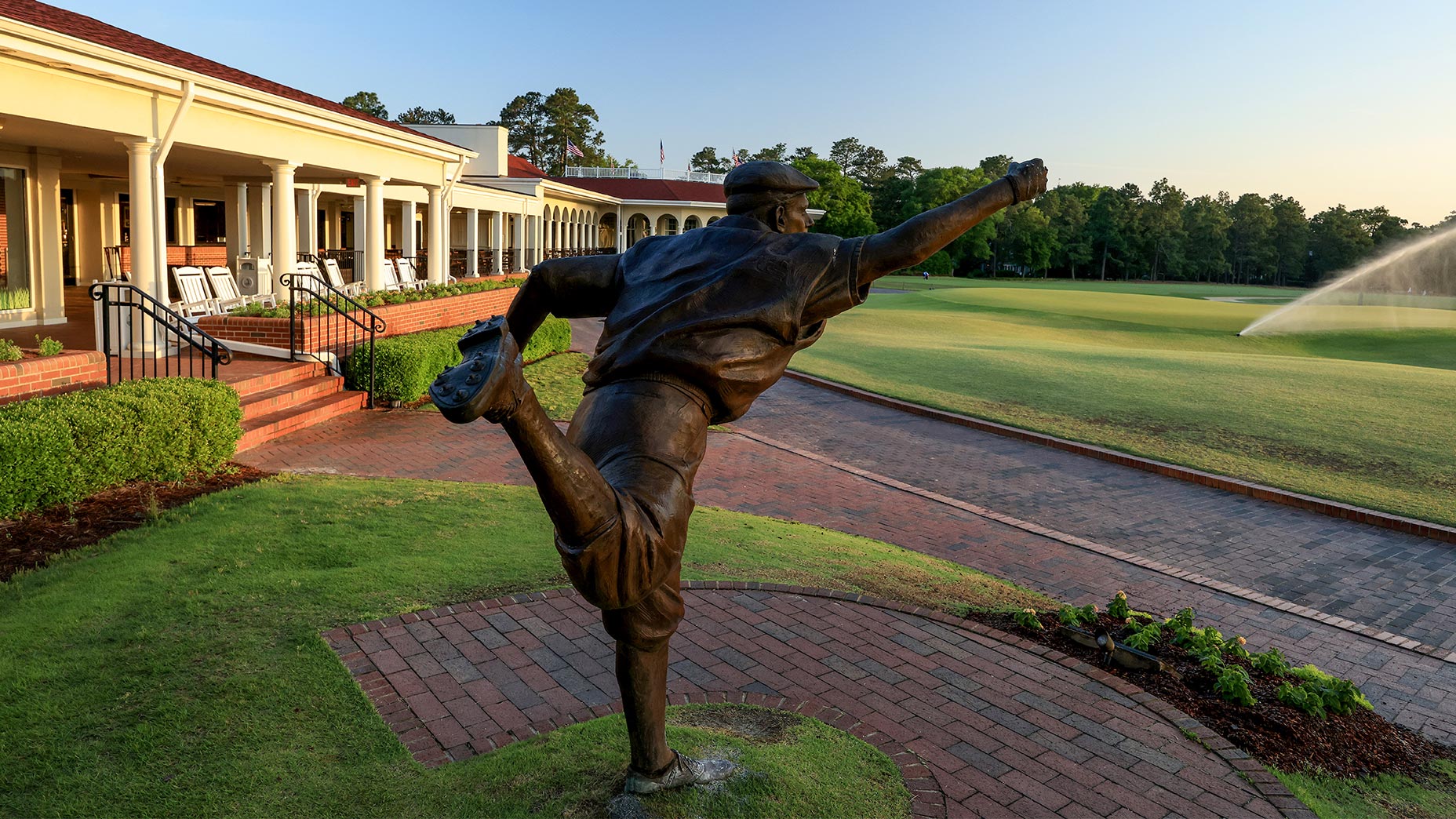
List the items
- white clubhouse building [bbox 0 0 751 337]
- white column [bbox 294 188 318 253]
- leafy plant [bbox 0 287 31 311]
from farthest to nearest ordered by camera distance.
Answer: white column [bbox 294 188 318 253] → leafy plant [bbox 0 287 31 311] → white clubhouse building [bbox 0 0 751 337]


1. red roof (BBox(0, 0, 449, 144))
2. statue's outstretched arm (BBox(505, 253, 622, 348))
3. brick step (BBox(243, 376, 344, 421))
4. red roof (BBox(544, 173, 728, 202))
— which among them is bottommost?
brick step (BBox(243, 376, 344, 421))

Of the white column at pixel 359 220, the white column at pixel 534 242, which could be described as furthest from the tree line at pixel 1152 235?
the white column at pixel 359 220

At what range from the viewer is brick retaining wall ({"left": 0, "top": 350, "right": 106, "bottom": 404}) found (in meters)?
8.30

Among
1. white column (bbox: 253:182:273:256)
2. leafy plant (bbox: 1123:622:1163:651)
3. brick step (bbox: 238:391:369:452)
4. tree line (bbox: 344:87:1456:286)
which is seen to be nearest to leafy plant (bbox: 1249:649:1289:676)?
leafy plant (bbox: 1123:622:1163:651)

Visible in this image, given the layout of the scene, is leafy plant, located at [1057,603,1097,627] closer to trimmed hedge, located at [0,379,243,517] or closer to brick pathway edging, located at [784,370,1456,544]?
brick pathway edging, located at [784,370,1456,544]

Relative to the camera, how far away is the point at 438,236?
23078 millimetres

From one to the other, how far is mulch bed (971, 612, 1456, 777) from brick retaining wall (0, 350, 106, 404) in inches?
340

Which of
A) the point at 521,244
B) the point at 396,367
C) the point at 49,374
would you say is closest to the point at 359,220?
the point at 521,244

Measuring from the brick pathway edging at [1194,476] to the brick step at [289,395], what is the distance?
8.40 m

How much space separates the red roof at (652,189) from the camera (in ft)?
174

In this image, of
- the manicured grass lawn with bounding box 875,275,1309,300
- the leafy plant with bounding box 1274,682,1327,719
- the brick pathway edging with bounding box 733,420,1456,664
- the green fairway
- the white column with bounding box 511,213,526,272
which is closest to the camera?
the leafy plant with bounding box 1274,682,1327,719

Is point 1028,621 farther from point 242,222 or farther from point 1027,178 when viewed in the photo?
point 242,222

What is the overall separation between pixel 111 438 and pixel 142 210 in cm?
597

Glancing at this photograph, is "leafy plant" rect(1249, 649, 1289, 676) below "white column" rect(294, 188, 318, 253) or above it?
below
